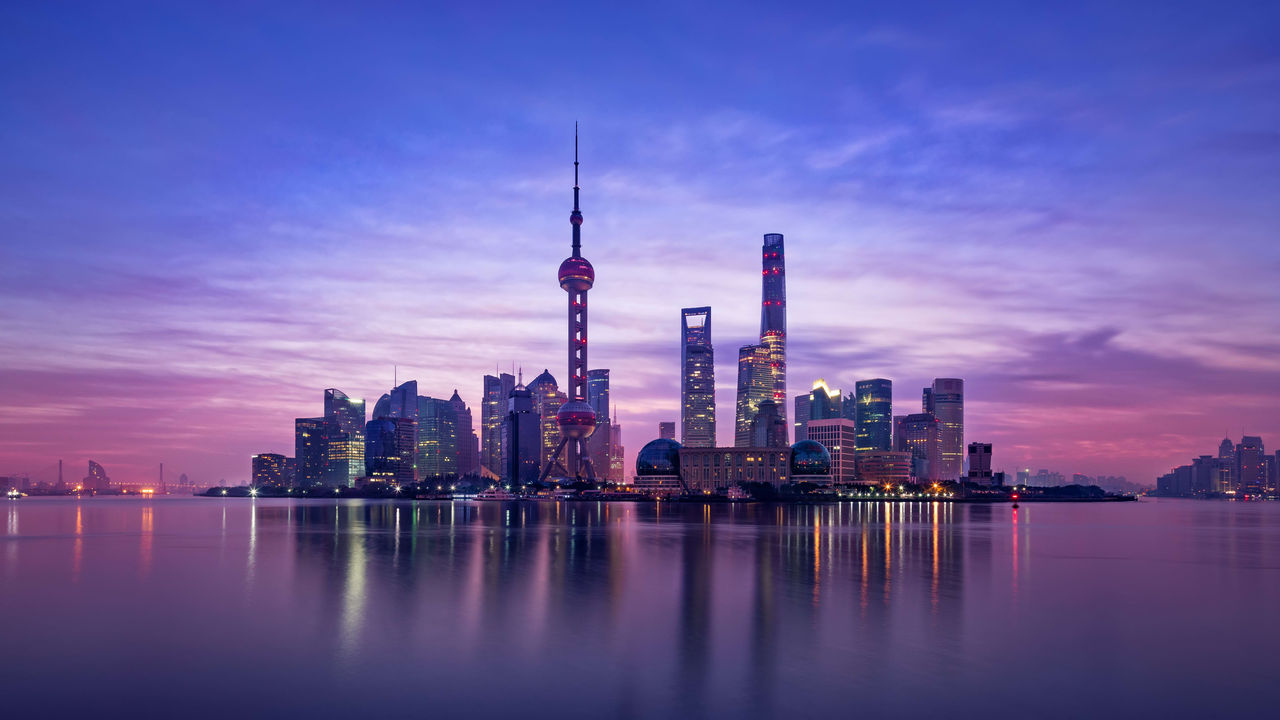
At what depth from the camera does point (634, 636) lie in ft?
114

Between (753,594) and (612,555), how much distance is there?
26.5 meters

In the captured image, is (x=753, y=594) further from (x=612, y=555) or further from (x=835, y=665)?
(x=612, y=555)

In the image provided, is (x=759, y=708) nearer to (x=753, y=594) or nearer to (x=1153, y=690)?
(x=1153, y=690)

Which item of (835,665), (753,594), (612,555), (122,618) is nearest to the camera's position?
(835,665)

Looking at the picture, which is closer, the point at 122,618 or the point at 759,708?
the point at 759,708

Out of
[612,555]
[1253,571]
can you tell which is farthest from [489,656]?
[1253,571]

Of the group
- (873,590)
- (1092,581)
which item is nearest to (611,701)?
(873,590)

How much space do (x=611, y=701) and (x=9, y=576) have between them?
175 ft

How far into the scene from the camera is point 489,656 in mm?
31125

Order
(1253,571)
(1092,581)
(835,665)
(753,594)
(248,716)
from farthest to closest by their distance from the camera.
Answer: (1253,571) < (1092,581) < (753,594) < (835,665) < (248,716)

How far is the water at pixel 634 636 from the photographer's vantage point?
25.4 metres

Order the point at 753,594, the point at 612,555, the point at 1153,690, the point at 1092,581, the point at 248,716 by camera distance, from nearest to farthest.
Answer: the point at 248,716 < the point at 1153,690 < the point at 753,594 < the point at 1092,581 < the point at 612,555

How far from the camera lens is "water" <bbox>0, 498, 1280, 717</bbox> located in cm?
2542

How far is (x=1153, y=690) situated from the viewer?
89.3 feet
